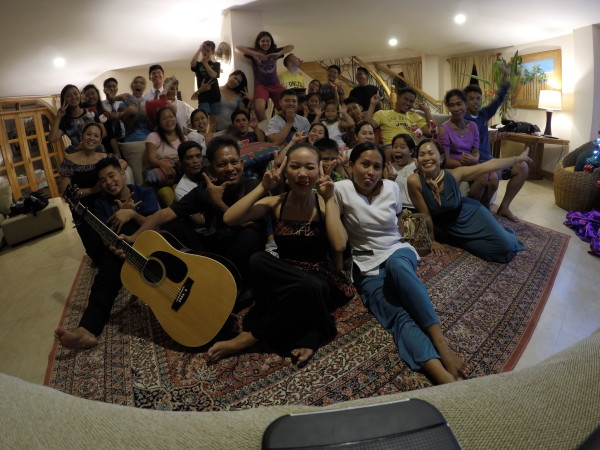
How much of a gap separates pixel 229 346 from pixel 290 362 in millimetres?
294

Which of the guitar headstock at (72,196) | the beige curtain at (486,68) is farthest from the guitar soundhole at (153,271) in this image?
the beige curtain at (486,68)

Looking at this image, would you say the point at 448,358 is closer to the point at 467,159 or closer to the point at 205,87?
the point at 467,159

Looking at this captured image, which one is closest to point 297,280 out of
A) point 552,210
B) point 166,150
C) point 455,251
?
point 455,251

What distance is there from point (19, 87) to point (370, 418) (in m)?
7.24

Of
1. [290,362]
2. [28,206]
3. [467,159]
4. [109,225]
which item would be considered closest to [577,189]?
[467,159]

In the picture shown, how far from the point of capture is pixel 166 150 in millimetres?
3143

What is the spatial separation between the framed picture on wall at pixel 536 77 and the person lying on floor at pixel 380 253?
15.6 ft

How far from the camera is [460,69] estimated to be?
24.6 feet

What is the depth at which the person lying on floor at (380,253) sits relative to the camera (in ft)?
5.62

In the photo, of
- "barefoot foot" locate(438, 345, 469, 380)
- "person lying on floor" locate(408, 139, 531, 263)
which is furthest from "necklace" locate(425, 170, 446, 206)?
"barefoot foot" locate(438, 345, 469, 380)

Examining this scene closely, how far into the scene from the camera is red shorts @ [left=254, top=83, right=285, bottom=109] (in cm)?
484

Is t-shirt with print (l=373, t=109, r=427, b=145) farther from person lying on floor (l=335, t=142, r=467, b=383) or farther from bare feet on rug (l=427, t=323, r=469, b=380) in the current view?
bare feet on rug (l=427, t=323, r=469, b=380)

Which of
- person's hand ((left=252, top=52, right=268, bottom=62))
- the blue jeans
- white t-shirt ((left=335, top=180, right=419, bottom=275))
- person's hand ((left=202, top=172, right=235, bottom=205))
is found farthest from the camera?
person's hand ((left=252, top=52, right=268, bottom=62))

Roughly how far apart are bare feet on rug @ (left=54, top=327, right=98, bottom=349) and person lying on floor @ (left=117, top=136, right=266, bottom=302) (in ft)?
1.78
